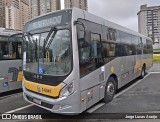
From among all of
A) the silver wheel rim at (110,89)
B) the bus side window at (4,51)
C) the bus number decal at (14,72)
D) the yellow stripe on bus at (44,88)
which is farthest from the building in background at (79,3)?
the yellow stripe on bus at (44,88)

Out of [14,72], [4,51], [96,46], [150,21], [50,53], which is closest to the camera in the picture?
[50,53]

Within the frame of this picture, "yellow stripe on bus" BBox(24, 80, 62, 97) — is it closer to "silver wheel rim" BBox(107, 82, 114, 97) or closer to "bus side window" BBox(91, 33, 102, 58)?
"bus side window" BBox(91, 33, 102, 58)

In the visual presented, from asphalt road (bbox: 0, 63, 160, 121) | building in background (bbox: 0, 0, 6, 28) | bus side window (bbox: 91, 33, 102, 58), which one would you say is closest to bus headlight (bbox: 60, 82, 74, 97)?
bus side window (bbox: 91, 33, 102, 58)

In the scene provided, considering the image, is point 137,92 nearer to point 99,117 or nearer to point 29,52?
point 99,117

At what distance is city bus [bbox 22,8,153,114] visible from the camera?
5.02 meters

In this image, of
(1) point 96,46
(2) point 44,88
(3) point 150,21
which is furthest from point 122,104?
(3) point 150,21

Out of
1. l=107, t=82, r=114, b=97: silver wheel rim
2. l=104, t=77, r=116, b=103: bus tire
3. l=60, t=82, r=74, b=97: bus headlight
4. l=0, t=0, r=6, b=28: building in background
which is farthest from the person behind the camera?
l=0, t=0, r=6, b=28: building in background

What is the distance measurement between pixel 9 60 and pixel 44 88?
149 inches

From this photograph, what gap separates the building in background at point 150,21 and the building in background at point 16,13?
66224 millimetres

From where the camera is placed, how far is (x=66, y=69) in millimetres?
5020

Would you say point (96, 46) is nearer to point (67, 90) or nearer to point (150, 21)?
point (67, 90)

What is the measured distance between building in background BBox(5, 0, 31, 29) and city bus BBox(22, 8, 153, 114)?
40.9ft

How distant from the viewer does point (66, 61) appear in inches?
198

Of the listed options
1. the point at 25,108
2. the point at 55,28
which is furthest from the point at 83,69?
the point at 25,108
